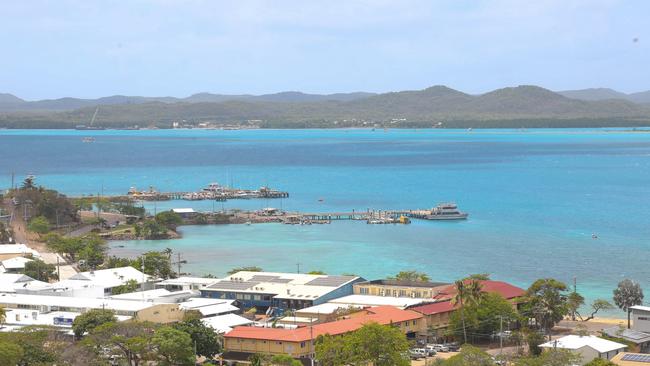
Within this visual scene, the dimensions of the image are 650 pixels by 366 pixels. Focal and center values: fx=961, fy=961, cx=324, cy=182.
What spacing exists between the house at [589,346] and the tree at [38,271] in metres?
18.0

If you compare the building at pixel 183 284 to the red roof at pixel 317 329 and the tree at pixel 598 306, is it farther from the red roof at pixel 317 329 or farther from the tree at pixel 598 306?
the tree at pixel 598 306

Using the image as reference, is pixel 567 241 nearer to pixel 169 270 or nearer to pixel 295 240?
pixel 295 240

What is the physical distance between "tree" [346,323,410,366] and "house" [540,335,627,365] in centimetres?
363

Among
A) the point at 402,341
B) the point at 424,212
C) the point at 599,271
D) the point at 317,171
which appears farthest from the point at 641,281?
the point at 317,171

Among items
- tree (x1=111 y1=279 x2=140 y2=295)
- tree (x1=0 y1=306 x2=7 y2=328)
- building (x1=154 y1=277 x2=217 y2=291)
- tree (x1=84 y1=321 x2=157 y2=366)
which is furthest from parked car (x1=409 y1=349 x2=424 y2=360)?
tree (x1=111 y1=279 x2=140 y2=295)

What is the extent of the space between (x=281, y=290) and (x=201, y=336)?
689cm

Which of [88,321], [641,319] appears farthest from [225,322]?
[641,319]

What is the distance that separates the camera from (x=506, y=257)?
3925 cm

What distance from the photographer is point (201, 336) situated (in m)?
21.6

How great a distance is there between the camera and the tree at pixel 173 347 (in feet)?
66.4

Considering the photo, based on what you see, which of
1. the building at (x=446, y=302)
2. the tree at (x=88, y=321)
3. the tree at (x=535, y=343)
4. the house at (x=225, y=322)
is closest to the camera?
the tree at (x=535, y=343)

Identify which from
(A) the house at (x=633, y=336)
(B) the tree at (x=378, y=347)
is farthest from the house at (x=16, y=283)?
(A) the house at (x=633, y=336)

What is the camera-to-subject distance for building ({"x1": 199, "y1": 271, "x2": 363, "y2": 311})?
2744 cm

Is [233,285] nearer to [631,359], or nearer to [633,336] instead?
[633,336]
